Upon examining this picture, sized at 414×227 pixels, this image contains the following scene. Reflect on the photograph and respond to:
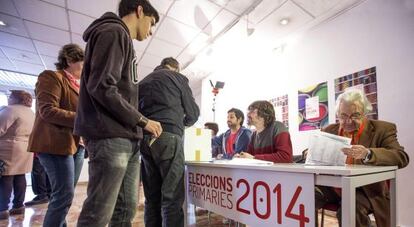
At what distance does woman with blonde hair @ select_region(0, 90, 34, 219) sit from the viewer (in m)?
2.26

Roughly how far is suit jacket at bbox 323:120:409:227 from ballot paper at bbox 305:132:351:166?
24 centimetres

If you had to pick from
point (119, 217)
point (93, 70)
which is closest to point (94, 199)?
point (119, 217)

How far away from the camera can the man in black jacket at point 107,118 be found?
0.80 meters

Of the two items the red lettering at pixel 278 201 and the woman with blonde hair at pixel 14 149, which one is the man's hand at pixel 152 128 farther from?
the woman with blonde hair at pixel 14 149

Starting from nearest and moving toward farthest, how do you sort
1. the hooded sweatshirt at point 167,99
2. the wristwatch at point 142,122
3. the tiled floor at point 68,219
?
the wristwatch at point 142,122, the hooded sweatshirt at point 167,99, the tiled floor at point 68,219

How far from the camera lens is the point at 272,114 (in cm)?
186

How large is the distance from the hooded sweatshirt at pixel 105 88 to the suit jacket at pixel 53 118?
49cm

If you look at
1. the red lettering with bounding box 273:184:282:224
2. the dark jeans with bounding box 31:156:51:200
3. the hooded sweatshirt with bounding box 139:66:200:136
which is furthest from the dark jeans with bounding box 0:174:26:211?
the red lettering with bounding box 273:184:282:224

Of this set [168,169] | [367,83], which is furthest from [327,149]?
[367,83]

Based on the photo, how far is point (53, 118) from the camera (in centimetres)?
124

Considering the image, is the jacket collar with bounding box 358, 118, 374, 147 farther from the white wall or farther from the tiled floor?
the tiled floor

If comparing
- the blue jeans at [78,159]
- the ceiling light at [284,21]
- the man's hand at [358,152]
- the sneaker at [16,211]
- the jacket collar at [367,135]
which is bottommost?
the sneaker at [16,211]

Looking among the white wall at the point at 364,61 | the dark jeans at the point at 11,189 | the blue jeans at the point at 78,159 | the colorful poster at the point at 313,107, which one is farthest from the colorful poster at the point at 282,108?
the dark jeans at the point at 11,189

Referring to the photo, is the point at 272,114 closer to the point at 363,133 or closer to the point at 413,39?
the point at 363,133
